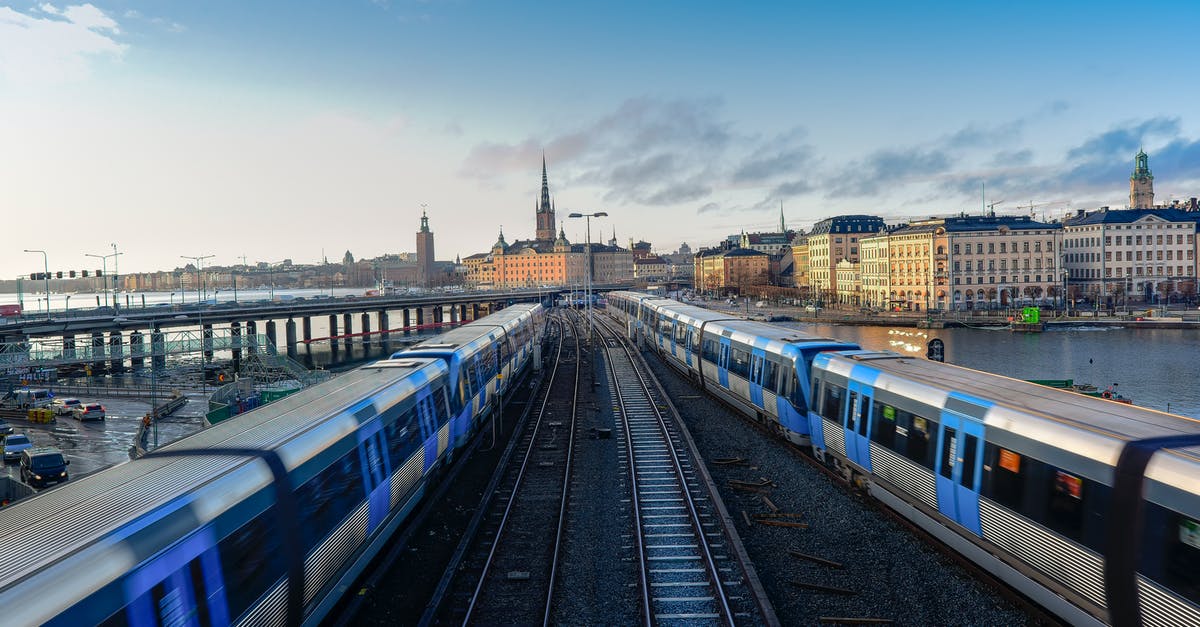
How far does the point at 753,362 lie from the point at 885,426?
807cm

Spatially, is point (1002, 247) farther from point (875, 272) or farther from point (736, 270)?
point (736, 270)

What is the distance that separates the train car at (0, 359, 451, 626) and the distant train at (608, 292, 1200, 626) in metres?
8.36

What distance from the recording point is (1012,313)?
8425 cm

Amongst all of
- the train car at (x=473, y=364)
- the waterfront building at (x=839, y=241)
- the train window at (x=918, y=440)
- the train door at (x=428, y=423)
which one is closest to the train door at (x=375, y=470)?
the train door at (x=428, y=423)

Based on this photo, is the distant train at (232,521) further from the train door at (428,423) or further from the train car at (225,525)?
the train door at (428,423)

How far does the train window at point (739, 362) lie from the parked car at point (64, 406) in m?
32.9

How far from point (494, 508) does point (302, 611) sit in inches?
257

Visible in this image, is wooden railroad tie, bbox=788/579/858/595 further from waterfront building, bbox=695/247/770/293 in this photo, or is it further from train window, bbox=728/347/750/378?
waterfront building, bbox=695/247/770/293

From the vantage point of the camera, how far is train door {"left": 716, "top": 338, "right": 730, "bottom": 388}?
2366 centimetres

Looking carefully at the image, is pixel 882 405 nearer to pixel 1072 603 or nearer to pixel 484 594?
pixel 1072 603

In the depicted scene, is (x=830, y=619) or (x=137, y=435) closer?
(x=830, y=619)

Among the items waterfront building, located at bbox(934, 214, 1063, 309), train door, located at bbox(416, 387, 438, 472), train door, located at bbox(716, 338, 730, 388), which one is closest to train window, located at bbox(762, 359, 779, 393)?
train door, located at bbox(716, 338, 730, 388)

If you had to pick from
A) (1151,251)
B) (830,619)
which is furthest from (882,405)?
(1151,251)

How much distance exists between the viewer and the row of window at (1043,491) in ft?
22.5
